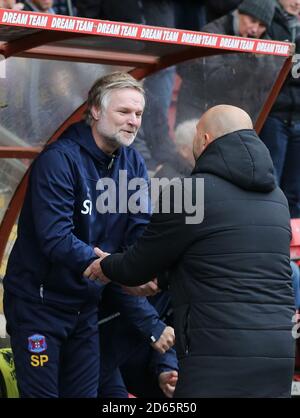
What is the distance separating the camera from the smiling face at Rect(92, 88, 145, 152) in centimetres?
534

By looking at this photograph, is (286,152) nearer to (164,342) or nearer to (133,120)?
(164,342)

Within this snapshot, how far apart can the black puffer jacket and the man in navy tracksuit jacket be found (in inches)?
28.9

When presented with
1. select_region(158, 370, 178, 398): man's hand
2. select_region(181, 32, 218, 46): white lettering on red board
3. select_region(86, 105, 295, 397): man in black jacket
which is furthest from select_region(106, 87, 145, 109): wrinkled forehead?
select_region(158, 370, 178, 398): man's hand

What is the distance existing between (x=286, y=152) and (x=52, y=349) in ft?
12.0

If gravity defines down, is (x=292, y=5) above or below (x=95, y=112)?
above

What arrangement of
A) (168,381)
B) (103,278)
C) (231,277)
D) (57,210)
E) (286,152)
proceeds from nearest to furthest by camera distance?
(231,277)
(103,278)
(57,210)
(168,381)
(286,152)

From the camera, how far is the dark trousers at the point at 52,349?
17.3ft

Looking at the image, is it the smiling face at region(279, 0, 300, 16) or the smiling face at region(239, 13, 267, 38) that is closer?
the smiling face at region(239, 13, 267, 38)

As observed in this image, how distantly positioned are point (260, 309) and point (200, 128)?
830 millimetres

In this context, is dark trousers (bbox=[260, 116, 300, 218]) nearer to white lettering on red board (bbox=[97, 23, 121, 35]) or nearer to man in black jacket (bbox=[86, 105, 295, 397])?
white lettering on red board (bbox=[97, 23, 121, 35])

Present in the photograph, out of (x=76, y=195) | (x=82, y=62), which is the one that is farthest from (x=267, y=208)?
(x=82, y=62)

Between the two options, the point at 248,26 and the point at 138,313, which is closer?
the point at 138,313

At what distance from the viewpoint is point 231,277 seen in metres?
4.48

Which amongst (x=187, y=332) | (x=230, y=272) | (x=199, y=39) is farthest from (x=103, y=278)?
(x=199, y=39)
